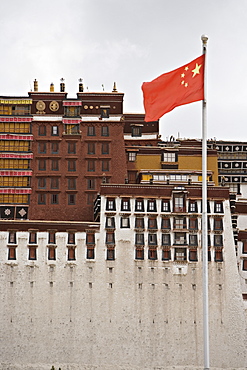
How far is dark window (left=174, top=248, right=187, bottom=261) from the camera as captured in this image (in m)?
81.6

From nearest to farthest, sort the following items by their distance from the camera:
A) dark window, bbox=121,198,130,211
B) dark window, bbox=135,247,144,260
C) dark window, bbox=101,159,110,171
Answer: dark window, bbox=135,247,144,260, dark window, bbox=121,198,130,211, dark window, bbox=101,159,110,171

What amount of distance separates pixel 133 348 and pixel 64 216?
17786 millimetres

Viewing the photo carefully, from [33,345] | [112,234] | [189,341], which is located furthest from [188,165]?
[33,345]

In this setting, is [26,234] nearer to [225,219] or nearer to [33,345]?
[33,345]

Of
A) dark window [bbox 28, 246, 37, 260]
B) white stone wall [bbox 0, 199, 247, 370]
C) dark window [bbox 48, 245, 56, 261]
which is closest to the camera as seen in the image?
white stone wall [bbox 0, 199, 247, 370]

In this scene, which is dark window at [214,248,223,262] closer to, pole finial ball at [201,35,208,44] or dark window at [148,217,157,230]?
dark window at [148,217,157,230]

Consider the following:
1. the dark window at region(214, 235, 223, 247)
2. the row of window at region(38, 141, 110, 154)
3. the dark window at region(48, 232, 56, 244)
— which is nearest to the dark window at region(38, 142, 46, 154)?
the row of window at region(38, 141, 110, 154)

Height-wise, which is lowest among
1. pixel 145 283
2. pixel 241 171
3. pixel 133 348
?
pixel 133 348

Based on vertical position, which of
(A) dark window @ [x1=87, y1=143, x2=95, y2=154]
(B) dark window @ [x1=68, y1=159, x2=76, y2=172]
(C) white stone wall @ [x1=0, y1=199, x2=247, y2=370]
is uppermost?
(A) dark window @ [x1=87, y1=143, x2=95, y2=154]

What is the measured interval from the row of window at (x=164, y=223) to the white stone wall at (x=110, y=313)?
203 centimetres

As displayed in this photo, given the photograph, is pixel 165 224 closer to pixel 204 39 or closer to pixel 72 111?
pixel 72 111

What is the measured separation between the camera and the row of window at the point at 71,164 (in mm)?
88625

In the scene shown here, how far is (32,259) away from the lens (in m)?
80.6

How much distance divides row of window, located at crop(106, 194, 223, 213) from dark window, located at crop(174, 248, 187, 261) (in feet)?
15.0
